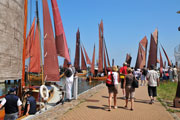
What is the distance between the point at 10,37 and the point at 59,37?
19.1 feet

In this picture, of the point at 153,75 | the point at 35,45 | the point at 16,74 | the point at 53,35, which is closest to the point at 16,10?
the point at 16,74

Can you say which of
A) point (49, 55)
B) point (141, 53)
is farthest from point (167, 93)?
point (141, 53)

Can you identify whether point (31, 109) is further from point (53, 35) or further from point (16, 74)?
point (16, 74)

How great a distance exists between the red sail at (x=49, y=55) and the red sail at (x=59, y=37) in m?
0.32

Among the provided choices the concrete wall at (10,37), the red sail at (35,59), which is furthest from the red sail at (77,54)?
the concrete wall at (10,37)

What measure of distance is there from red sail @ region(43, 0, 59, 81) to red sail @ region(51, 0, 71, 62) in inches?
12.7

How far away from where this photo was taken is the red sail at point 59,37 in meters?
7.51

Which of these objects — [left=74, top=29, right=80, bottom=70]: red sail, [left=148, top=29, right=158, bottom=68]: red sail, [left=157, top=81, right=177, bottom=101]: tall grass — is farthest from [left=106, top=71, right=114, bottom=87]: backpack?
[left=74, top=29, right=80, bottom=70]: red sail

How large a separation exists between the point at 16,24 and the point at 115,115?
4641 millimetres

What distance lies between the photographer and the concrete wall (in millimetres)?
1871

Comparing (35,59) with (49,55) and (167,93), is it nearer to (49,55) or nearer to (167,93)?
(49,55)

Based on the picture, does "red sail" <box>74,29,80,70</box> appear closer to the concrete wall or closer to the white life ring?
the white life ring

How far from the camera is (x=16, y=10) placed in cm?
212

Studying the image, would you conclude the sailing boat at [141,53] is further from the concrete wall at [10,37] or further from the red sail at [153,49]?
the concrete wall at [10,37]
